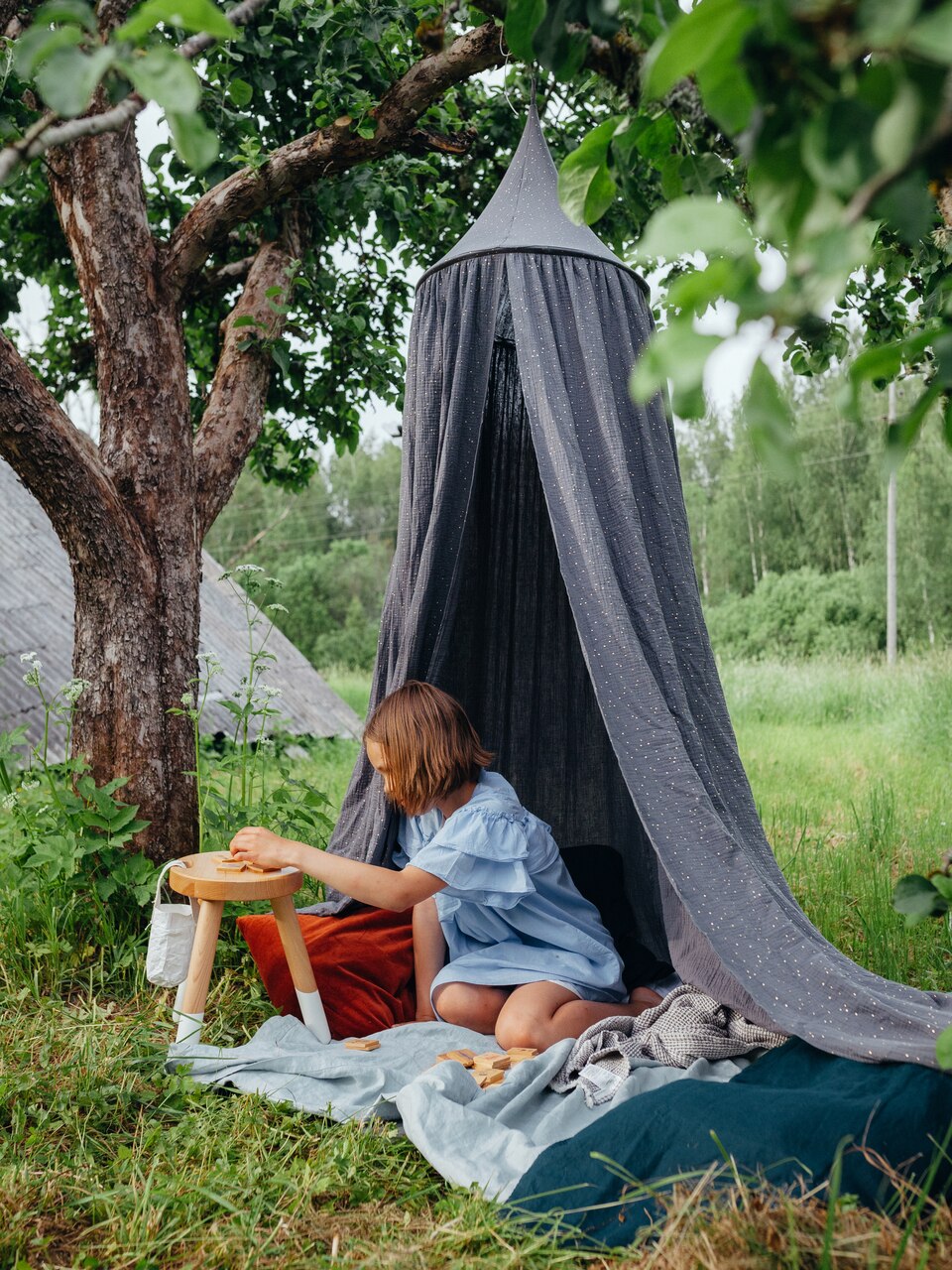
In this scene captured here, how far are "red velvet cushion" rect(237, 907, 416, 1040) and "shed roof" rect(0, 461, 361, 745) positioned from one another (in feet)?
8.96

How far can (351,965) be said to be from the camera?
9.41 feet

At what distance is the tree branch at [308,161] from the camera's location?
327cm

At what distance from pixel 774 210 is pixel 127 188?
10.6 ft

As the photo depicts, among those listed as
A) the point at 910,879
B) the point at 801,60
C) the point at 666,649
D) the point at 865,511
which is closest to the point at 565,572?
the point at 666,649

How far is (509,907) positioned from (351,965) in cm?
49

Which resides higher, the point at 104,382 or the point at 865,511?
the point at 865,511

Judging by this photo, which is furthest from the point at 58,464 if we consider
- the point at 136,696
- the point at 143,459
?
the point at 136,696

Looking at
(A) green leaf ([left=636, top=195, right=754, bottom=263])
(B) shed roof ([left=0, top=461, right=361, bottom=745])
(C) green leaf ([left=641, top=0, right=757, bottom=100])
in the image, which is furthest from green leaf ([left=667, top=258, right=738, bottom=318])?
(B) shed roof ([left=0, top=461, right=361, bottom=745])

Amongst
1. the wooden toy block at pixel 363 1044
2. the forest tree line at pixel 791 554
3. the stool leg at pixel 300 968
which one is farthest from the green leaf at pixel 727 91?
the forest tree line at pixel 791 554

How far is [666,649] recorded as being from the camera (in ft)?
8.21

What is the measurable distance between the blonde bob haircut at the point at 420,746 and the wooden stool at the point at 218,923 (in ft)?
1.22

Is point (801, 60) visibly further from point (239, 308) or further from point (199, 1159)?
point (239, 308)

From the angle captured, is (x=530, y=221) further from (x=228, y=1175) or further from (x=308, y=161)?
(x=228, y=1175)

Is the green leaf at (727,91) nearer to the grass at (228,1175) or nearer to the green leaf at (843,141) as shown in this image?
the green leaf at (843,141)
